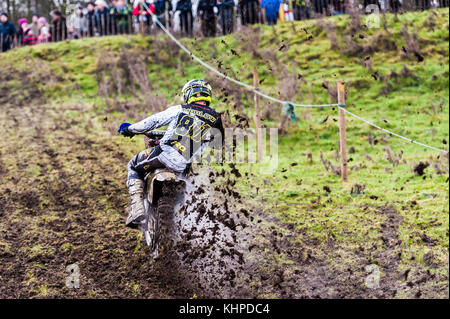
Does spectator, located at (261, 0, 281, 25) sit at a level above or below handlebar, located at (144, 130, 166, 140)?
above

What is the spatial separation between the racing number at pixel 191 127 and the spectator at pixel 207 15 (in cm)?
1011

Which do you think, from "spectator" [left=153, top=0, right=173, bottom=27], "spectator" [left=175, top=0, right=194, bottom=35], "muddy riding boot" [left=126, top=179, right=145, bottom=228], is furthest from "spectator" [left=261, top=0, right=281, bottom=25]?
"muddy riding boot" [left=126, top=179, right=145, bottom=228]

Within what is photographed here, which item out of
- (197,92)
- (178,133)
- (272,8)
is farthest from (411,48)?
(178,133)

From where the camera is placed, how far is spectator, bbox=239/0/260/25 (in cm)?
1608

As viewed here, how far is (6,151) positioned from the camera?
→ 1080cm

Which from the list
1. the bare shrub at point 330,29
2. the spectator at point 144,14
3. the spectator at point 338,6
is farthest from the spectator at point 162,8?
the spectator at point 338,6

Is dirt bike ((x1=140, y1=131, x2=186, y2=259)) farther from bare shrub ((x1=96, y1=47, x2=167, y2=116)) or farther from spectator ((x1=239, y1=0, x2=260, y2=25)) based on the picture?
spectator ((x1=239, y1=0, x2=260, y2=25))

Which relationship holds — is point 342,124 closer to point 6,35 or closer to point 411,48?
point 411,48

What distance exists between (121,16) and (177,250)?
14.3 meters

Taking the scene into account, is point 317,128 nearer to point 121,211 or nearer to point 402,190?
point 402,190

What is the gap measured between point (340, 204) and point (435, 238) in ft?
5.49

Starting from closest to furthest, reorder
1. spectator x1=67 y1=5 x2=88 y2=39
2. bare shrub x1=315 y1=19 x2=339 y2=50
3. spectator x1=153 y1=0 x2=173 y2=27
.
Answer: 1. bare shrub x1=315 y1=19 x2=339 y2=50
2. spectator x1=153 y1=0 x2=173 y2=27
3. spectator x1=67 y1=5 x2=88 y2=39

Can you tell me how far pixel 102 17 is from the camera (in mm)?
19109
